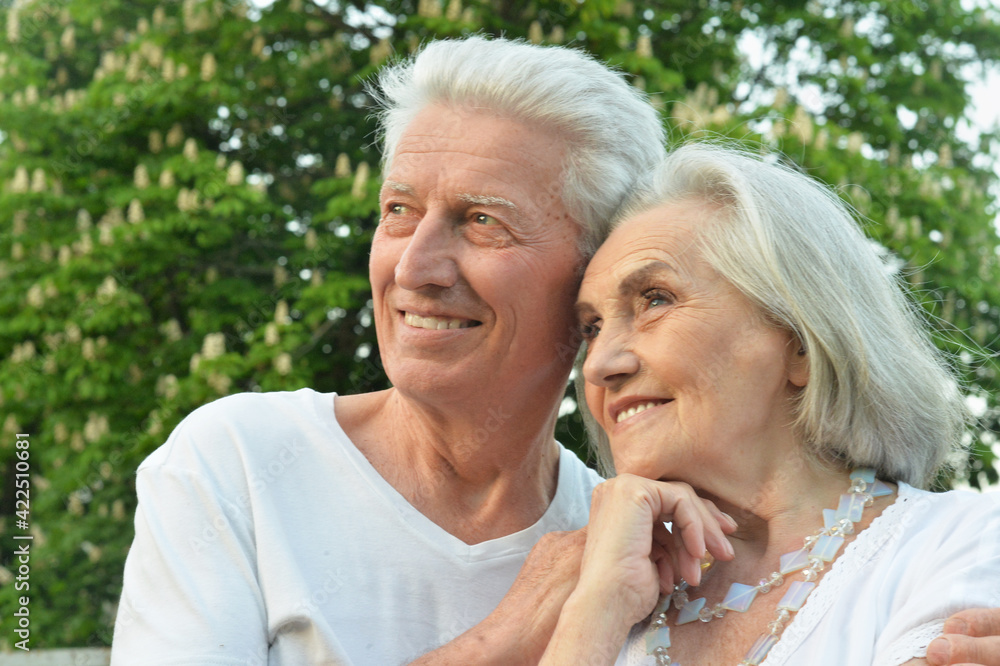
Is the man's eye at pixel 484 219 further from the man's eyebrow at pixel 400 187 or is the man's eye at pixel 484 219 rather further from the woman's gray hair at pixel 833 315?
the woman's gray hair at pixel 833 315

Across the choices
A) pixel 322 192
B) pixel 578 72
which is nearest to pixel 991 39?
pixel 322 192

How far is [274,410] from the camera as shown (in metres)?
2.60

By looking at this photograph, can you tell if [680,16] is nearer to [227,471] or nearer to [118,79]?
[118,79]

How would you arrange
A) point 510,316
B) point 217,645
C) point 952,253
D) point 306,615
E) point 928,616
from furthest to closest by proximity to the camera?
point 952,253 < point 510,316 < point 306,615 < point 217,645 < point 928,616

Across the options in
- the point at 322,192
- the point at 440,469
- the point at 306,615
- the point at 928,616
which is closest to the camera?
the point at 928,616

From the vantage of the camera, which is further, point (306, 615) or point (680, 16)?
point (680, 16)

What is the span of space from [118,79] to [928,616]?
25.5ft

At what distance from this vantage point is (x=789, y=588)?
2.00 metres

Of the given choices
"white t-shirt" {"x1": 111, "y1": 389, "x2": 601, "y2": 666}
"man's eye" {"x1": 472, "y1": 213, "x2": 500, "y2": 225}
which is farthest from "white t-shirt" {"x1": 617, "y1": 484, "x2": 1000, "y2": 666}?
"man's eye" {"x1": 472, "y1": 213, "x2": 500, "y2": 225}

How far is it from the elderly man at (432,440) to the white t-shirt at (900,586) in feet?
1.76

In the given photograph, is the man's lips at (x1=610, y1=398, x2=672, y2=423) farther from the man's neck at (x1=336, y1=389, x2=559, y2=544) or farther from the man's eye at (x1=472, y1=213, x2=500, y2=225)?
the man's eye at (x1=472, y1=213, x2=500, y2=225)

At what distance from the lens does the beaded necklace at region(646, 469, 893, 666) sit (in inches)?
77.1

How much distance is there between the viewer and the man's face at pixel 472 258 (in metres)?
2.44

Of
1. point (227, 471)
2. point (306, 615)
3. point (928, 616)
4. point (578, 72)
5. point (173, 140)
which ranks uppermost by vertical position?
point (578, 72)
